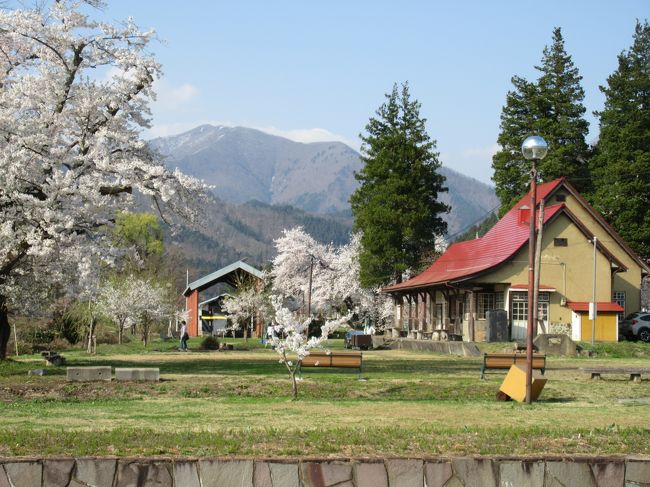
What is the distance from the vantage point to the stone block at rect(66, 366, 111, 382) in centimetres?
2052

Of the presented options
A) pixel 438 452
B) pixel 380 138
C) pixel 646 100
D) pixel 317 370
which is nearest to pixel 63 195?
pixel 317 370

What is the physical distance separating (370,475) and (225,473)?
1.54 meters

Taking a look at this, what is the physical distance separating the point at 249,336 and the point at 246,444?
70047mm

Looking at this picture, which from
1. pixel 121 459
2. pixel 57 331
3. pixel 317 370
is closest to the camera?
pixel 121 459

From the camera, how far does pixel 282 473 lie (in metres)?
9.99

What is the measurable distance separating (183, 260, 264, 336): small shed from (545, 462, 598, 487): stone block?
217ft

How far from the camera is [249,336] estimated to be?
264 feet

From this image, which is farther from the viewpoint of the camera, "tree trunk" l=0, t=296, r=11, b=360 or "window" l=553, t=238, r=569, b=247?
"window" l=553, t=238, r=569, b=247

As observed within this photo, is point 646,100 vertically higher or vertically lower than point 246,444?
higher

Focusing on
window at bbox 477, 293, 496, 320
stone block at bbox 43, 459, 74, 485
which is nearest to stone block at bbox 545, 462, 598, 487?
stone block at bbox 43, 459, 74, 485

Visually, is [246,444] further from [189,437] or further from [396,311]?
[396,311]

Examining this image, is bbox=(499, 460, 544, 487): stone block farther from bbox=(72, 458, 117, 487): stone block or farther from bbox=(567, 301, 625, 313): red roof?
bbox=(567, 301, 625, 313): red roof

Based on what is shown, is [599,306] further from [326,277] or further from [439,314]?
[326,277]

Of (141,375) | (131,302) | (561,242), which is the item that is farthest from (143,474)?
(131,302)
